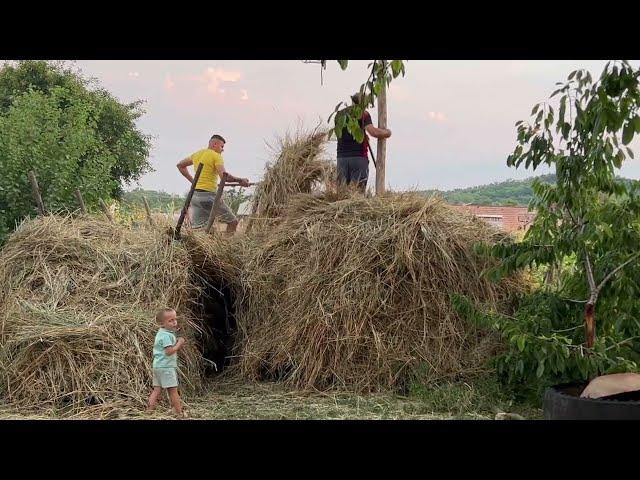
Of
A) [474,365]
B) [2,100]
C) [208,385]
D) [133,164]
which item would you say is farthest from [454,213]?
[2,100]

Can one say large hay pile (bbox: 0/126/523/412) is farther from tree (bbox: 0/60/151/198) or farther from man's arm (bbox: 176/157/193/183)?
tree (bbox: 0/60/151/198)

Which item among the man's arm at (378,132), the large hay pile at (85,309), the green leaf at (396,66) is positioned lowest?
the large hay pile at (85,309)

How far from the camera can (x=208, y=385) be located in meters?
7.14

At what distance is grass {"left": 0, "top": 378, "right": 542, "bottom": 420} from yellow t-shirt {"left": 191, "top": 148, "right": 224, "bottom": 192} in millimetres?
3001

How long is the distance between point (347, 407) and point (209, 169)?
386 cm

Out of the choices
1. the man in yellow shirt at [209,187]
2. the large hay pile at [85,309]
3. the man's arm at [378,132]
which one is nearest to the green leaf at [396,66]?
the large hay pile at [85,309]

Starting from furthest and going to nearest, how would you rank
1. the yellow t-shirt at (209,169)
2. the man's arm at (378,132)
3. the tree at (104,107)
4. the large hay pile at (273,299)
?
the tree at (104,107)
the yellow t-shirt at (209,169)
the man's arm at (378,132)
the large hay pile at (273,299)

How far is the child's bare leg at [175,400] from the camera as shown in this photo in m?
5.88

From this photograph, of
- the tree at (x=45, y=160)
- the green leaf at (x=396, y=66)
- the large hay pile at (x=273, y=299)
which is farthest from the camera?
the tree at (x=45, y=160)

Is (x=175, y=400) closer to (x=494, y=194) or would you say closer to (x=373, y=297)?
(x=373, y=297)

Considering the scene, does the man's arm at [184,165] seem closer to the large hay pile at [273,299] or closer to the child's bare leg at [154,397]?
the large hay pile at [273,299]

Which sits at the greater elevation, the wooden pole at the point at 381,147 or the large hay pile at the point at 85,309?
the wooden pole at the point at 381,147

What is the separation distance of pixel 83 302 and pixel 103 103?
20405 mm

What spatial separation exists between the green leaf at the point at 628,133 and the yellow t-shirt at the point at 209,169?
569 centimetres
